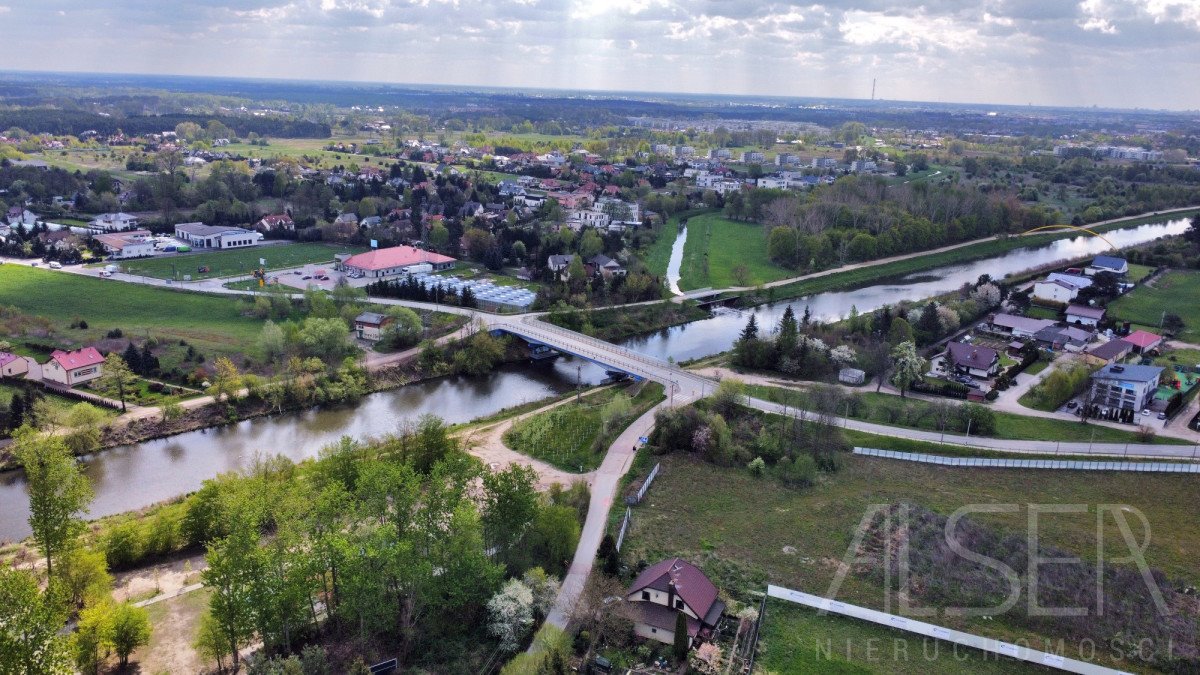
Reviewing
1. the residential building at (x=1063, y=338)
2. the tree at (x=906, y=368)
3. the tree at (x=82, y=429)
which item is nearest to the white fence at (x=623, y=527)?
the tree at (x=906, y=368)

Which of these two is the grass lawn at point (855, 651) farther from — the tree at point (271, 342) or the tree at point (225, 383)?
the tree at point (271, 342)

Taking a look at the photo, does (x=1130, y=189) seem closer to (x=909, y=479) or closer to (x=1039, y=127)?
(x=909, y=479)

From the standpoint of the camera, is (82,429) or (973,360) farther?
(973,360)

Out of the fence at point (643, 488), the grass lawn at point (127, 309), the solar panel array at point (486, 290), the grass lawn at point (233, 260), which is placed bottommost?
Result: the fence at point (643, 488)

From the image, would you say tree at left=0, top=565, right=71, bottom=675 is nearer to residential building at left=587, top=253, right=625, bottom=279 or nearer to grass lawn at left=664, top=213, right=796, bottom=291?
residential building at left=587, top=253, right=625, bottom=279

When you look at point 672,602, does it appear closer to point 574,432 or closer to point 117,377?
point 574,432

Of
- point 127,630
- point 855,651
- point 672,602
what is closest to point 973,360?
point 855,651
